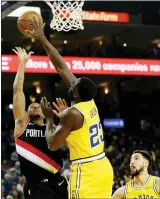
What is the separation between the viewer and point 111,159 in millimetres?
16578

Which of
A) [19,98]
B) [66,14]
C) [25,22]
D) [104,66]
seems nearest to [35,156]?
[19,98]

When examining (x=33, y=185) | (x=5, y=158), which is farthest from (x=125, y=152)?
(x=33, y=185)

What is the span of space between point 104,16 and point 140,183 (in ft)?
43.8

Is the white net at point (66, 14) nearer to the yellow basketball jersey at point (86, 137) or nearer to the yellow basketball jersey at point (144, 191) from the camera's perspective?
the yellow basketball jersey at point (144, 191)

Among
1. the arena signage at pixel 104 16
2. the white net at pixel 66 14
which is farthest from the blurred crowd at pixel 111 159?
the arena signage at pixel 104 16

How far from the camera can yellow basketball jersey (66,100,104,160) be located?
3480 millimetres

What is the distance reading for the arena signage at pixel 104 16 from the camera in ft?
56.1

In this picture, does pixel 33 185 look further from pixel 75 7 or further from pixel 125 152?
pixel 125 152

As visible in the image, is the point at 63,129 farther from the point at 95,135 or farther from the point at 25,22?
the point at 25,22

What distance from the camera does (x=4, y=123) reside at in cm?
2122

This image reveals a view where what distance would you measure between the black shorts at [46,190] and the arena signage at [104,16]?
1286cm

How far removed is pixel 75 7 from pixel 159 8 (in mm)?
11829

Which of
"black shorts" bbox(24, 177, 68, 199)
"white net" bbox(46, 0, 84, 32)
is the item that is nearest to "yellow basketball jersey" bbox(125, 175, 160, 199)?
"black shorts" bbox(24, 177, 68, 199)

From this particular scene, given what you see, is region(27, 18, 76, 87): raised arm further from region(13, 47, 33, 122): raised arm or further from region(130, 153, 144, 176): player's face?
region(130, 153, 144, 176): player's face
